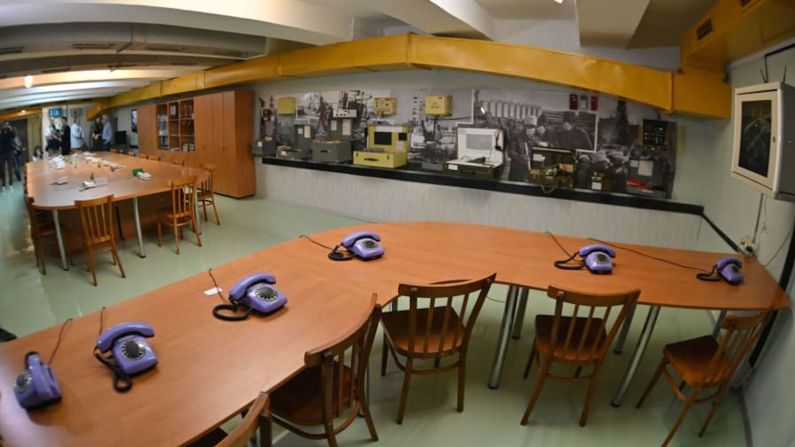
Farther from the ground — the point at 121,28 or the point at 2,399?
the point at 121,28

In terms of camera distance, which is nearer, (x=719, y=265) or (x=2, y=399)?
(x=2, y=399)

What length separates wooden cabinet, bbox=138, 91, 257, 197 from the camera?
7.64 m

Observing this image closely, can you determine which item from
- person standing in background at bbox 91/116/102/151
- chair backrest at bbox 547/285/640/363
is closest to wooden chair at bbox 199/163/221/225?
chair backrest at bbox 547/285/640/363

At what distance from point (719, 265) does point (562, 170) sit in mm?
2399

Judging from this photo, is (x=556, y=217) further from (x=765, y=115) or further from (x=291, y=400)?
(x=291, y=400)

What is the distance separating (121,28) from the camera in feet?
14.5

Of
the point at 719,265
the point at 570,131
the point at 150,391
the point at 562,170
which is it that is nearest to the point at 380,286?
the point at 150,391

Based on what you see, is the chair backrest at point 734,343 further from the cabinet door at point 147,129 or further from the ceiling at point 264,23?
the cabinet door at point 147,129

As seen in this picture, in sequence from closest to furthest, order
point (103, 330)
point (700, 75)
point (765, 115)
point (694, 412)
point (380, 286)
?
point (103, 330)
point (765, 115)
point (380, 286)
point (694, 412)
point (700, 75)

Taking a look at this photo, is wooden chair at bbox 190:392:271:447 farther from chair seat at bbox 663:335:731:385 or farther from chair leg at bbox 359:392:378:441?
chair seat at bbox 663:335:731:385

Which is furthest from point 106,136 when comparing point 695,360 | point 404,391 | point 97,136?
point 695,360

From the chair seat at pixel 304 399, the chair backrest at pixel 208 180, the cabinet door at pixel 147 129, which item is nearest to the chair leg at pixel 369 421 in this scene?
the chair seat at pixel 304 399

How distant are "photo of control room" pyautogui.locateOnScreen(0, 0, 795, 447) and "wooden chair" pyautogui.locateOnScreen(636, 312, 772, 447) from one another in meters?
0.02

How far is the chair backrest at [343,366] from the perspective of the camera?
62.2 inches
